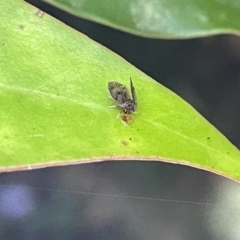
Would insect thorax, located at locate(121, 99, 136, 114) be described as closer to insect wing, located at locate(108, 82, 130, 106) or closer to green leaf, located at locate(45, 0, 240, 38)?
insect wing, located at locate(108, 82, 130, 106)

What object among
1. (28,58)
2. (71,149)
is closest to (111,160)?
(71,149)

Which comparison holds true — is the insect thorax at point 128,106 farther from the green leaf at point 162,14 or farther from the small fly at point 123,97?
the green leaf at point 162,14

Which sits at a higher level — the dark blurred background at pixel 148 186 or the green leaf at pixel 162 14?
the green leaf at pixel 162 14

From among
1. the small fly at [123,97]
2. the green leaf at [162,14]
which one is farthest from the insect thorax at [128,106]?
the green leaf at [162,14]

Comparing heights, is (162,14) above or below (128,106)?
above

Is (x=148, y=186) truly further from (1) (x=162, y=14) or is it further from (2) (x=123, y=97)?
(1) (x=162, y=14)

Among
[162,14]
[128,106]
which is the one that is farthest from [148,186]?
[162,14]
